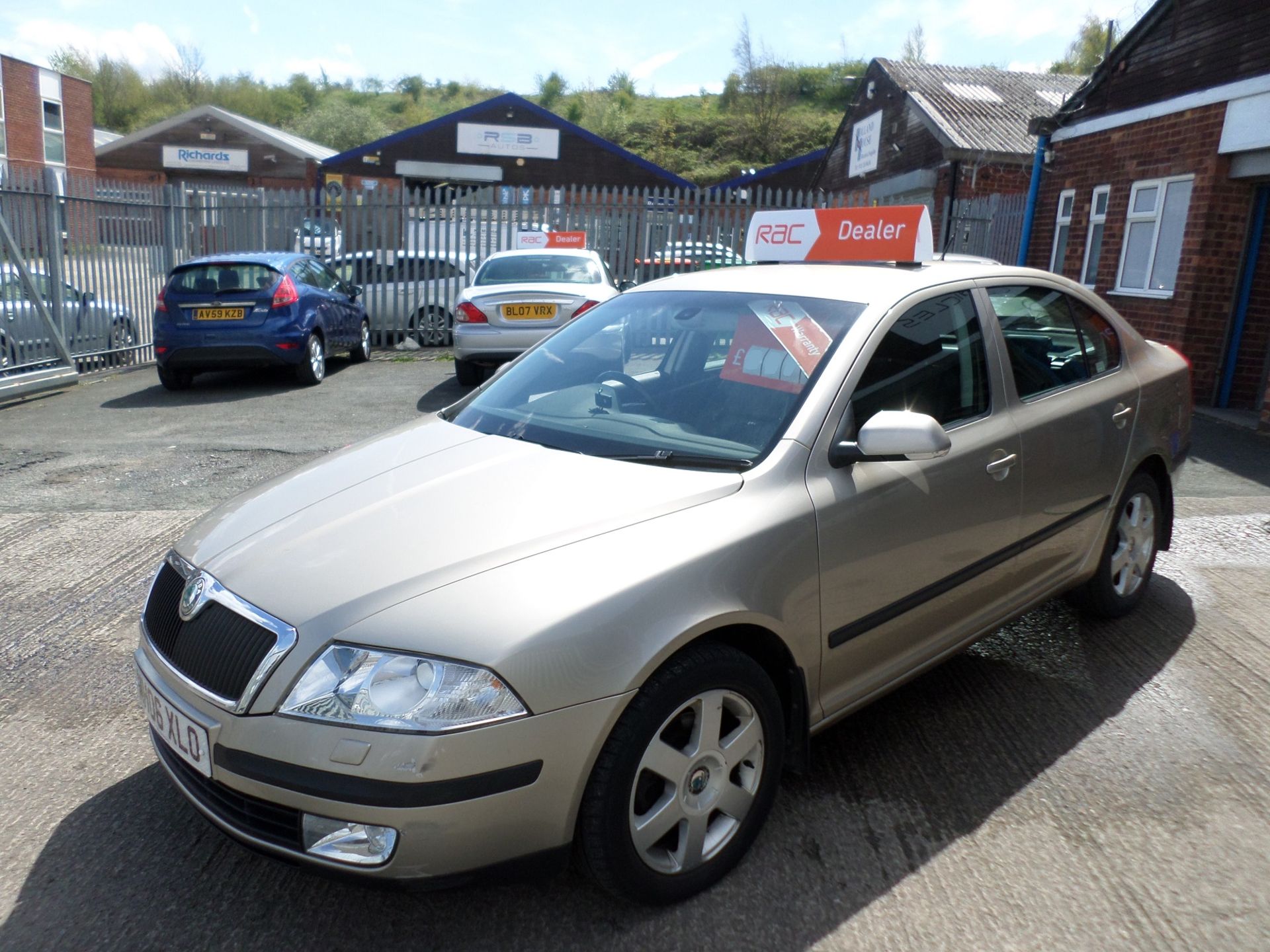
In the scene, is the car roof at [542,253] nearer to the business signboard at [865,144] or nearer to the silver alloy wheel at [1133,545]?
the silver alloy wheel at [1133,545]

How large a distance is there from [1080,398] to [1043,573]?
2.29 feet

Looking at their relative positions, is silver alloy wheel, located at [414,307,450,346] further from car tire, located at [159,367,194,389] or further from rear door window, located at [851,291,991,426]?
rear door window, located at [851,291,991,426]

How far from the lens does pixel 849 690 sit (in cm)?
296

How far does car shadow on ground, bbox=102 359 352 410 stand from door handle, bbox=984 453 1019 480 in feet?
30.0

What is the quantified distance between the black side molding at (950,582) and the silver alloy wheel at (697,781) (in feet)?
1.37

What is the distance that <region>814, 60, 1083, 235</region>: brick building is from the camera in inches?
794

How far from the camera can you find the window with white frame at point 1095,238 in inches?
527

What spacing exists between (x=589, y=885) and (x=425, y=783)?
758 mm

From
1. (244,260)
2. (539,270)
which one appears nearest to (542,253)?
(539,270)

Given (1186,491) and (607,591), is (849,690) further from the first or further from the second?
(1186,491)

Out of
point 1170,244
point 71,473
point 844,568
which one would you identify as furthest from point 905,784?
point 1170,244

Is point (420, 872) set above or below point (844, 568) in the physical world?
below

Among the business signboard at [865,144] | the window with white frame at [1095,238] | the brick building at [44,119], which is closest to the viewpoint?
the window with white frame at [1095,238]

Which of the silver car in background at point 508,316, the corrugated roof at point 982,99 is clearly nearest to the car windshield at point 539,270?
the silver car in background at point 508,316
